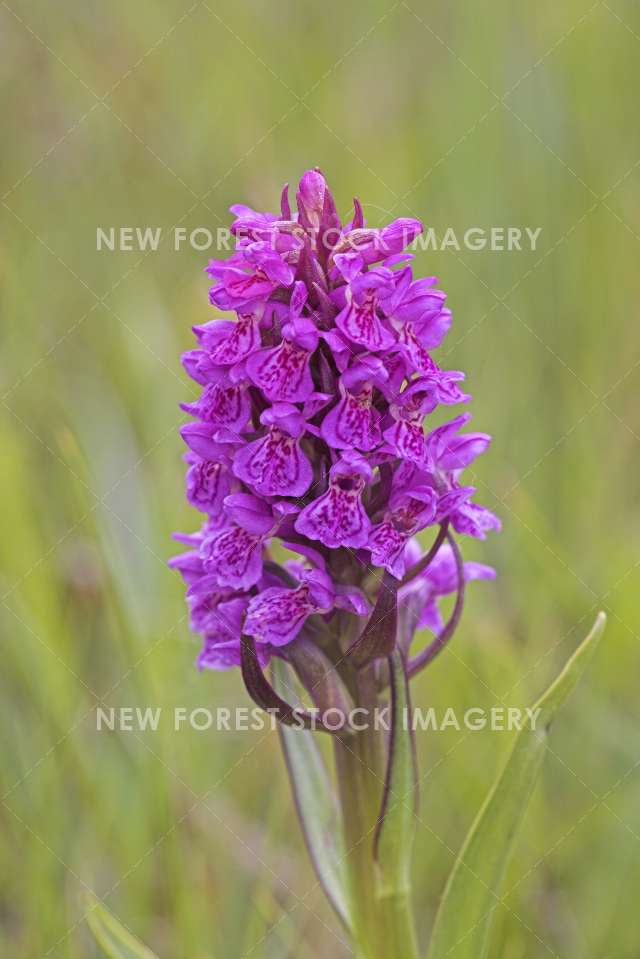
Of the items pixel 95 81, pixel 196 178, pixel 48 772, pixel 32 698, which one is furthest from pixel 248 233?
pixel 95 81

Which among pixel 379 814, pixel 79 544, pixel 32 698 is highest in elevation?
pixel 379 814

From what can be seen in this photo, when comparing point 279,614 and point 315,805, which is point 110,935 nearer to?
point 315,805

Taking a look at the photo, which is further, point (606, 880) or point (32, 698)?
point (32, 698)

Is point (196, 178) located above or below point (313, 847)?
above

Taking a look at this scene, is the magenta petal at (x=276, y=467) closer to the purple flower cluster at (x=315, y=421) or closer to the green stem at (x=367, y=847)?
the purple flower cluster at (x=315, y=421)

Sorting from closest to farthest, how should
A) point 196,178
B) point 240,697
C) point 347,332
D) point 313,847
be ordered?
1. point 347,332
2. point 313,847
3. point 240,697
4. point 196,178

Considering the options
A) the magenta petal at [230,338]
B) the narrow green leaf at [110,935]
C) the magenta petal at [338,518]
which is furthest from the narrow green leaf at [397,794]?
the magenta petal at [230,338]

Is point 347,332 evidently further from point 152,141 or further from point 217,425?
point 152,141
